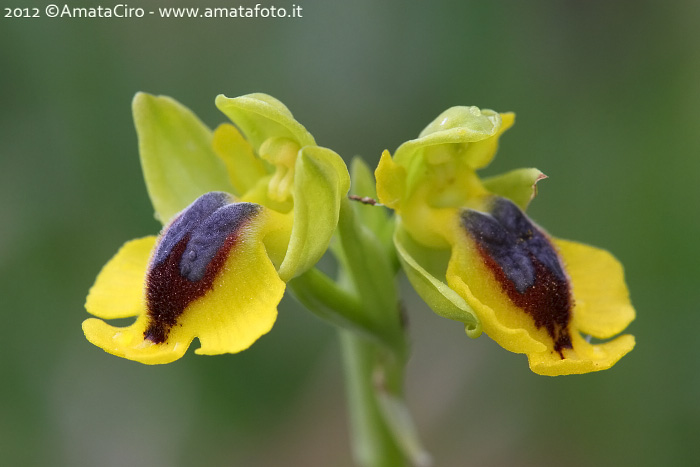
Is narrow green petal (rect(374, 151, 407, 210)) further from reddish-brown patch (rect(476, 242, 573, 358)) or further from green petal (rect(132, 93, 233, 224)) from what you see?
green petal (rect(132, 93, 233, 224))

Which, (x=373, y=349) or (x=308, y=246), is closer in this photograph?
(x=308, y=246)

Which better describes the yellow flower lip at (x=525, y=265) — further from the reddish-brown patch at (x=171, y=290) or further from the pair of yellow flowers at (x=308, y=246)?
the reddish-brown patch at (x=171, y=290)

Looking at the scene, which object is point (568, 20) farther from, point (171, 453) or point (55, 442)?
point (55, 442)

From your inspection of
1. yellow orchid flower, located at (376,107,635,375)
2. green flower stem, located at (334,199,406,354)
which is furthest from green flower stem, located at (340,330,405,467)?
yellow orchid flower, located at (376,107,635,375)

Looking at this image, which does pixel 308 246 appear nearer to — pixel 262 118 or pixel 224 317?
pixel 224 317

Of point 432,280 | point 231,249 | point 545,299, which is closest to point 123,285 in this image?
point 231,249

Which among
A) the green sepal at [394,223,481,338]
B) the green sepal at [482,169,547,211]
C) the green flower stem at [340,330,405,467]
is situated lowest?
the green flower stem at [340,330,405,467]

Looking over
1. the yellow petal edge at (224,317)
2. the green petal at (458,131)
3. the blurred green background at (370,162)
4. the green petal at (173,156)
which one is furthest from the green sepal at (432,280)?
the blurred green background at (370,162)
